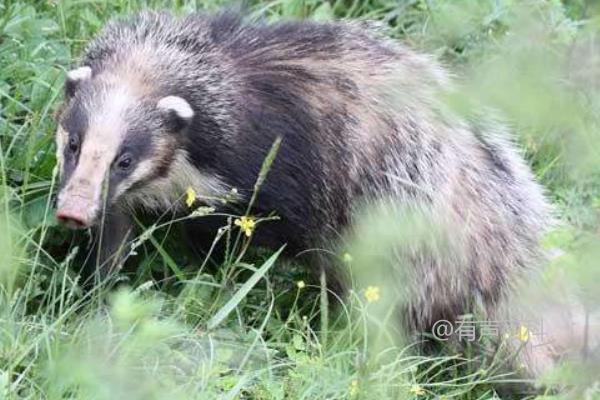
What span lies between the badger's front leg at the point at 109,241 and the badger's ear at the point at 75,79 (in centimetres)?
56

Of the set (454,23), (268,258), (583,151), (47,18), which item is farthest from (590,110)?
(47,18)

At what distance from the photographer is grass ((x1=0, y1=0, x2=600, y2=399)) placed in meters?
3.31

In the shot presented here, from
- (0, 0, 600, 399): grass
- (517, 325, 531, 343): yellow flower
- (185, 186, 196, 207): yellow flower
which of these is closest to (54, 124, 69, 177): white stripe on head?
(0, 0, 600, 399): grass

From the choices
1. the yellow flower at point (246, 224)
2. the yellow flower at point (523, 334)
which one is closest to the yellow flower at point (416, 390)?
the yellow flower at point (523, 334)

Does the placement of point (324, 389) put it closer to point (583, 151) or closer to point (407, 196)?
point (407, 196)

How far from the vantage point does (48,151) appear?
5742mm

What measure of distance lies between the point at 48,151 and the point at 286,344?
1516 mm

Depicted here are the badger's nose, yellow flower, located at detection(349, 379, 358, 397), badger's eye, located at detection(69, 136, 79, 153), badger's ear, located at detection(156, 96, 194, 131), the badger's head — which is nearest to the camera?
yellow flower, located at detection(349, 379, 358, 397)

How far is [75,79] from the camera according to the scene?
5.38 meters

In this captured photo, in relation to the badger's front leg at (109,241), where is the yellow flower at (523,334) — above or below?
below

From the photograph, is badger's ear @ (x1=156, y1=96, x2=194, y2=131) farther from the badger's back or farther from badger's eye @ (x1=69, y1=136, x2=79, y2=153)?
badger's eye @ (x1=69, y1=136, x2=79, y2=153)

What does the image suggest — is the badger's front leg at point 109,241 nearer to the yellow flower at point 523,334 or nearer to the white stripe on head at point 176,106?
the white stripe on head at point 176,106

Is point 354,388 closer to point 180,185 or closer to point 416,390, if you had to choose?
point 416,390

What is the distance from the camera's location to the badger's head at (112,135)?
196 inches
